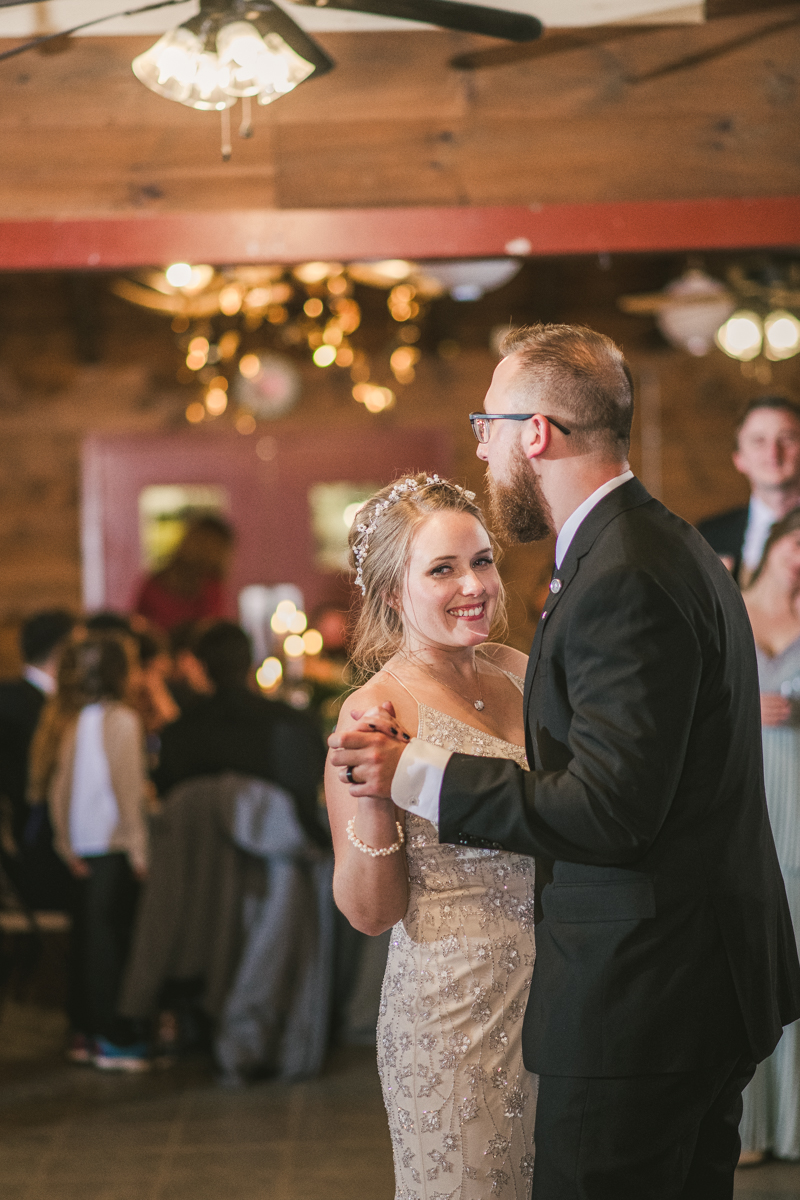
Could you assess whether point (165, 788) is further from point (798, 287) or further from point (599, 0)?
point (798, 287)

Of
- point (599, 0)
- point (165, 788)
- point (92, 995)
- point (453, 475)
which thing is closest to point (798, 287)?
point (453, 475)

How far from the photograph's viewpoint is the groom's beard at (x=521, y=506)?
5.54 ft

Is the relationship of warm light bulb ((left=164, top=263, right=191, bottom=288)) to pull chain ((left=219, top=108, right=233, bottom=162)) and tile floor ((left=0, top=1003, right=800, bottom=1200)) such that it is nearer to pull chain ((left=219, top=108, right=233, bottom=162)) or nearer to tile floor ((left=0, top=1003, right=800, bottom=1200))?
pull chain ((left=219, top=108, right=233, bottom=162))

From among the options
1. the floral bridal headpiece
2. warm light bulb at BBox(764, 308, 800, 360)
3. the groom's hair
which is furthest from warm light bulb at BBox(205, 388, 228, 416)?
the groom's hair

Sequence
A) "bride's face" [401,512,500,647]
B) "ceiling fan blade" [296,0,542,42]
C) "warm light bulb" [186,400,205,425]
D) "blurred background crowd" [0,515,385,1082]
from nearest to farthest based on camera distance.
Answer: "bride's face" [401,512,500,647] < "ceiling fan blade" [296,0,542,42] < "blurred background crowd" [0,515,385,1082] < "warm light bulb" [186,400,205,425]

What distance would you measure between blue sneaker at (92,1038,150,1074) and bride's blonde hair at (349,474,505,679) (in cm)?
243

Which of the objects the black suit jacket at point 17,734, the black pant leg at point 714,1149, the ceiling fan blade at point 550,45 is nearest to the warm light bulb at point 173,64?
the ceiling fan blade at point 550,45

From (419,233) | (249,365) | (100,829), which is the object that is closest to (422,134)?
(419,233)

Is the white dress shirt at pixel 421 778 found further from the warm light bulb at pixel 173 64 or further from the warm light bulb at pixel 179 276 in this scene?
the warm light bulb at pixel 179 276

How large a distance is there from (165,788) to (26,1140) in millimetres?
1168

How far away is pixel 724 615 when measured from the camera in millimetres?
1598

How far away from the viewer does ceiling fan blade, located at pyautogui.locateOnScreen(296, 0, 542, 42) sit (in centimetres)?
A: 247

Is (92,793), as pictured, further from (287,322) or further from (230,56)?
(287,322)

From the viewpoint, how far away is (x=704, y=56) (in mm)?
3271
